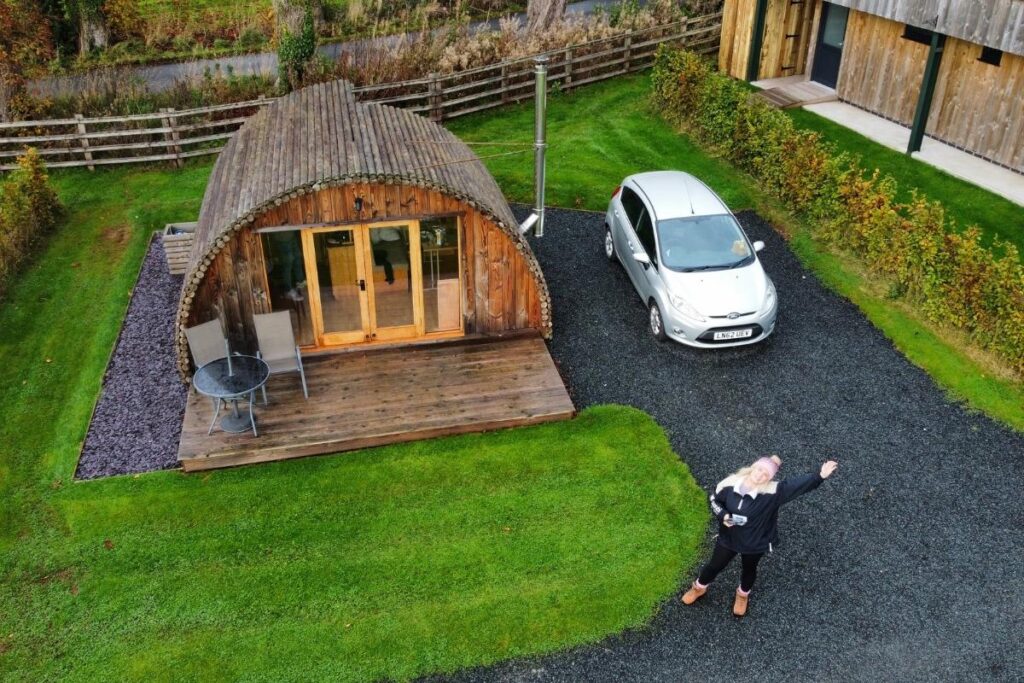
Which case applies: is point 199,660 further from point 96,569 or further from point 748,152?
point 748,152

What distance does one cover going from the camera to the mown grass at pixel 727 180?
1267 cm

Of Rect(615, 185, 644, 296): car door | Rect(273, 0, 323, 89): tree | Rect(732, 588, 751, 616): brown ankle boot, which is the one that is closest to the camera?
Rect(732, 588, 751, 616): brown ankle boot

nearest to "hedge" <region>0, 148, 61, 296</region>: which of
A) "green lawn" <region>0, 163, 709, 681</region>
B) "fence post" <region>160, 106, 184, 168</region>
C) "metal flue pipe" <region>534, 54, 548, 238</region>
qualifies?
"fence post" <region>160, 106, 184, 168</region>

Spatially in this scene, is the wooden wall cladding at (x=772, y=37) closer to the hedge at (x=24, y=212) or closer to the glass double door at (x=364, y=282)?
the glass double door at (x=364, y=282)

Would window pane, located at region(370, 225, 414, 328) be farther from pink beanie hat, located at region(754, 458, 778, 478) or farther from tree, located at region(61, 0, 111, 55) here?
tree, located at region(61, 0, 111, 55)

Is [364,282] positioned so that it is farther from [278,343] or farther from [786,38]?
[786,38]

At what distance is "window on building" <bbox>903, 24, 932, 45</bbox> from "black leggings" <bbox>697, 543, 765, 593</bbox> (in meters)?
14.8

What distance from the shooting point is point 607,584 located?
31.3 ft

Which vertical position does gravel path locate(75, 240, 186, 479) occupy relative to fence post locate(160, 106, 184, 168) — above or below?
below

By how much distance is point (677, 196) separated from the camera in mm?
14289

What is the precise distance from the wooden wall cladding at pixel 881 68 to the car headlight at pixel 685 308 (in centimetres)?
1016

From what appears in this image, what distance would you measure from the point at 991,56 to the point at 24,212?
1904 centimetres

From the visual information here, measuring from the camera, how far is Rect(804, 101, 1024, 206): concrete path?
17.2 metres

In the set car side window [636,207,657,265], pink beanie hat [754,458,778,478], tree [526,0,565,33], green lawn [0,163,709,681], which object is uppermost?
tree [526,0,565,33]
